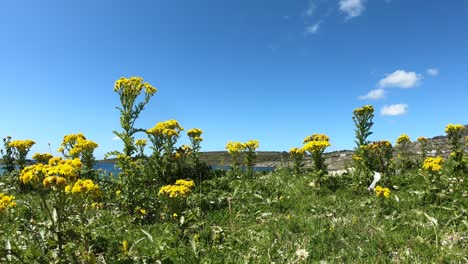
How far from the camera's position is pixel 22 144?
12.3m

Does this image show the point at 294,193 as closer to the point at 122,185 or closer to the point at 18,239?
the point at 122,185

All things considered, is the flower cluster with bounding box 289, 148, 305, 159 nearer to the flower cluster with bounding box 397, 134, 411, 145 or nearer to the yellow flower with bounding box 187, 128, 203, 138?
the yellow flower with bounding box 187, 128, 203, 138

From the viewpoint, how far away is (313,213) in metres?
7.23

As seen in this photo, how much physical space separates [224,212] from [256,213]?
2.25 ft

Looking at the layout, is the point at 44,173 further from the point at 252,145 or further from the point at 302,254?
the point at 252,145

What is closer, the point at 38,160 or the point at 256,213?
the point at 256,213

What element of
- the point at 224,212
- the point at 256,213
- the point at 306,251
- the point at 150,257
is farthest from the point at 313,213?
the point at 150,257

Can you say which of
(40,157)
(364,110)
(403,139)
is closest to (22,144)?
(40,157)

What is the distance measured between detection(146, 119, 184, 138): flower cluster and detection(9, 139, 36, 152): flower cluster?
17.2ft

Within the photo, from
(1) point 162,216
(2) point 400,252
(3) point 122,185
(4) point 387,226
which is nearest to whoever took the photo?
(2) point 400,252

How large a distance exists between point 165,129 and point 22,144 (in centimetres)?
573

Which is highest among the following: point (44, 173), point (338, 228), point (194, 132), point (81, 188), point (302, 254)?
point (194, 132)

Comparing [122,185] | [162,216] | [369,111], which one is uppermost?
[369,111]

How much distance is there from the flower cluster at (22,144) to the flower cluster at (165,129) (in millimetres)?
5240
